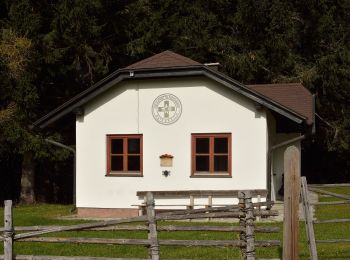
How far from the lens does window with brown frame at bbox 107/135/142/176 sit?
21.7 m

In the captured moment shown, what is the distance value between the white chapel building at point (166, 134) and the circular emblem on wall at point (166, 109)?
0.10 feet

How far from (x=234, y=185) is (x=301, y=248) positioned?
26.6 feet

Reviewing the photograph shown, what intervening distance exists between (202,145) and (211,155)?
494mm

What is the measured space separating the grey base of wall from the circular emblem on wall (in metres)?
3.04

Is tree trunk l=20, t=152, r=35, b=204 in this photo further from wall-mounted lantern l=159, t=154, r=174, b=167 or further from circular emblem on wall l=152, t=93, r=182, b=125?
wall-mounted lantern l=159, t=154, r=174, b=167

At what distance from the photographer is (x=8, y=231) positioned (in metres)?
9.45

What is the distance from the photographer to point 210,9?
3650 centimetres

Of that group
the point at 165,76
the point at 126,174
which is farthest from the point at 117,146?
the point at 165,76

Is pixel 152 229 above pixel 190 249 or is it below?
above

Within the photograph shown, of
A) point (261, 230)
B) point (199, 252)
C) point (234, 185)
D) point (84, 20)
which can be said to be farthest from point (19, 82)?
point (261, 230)

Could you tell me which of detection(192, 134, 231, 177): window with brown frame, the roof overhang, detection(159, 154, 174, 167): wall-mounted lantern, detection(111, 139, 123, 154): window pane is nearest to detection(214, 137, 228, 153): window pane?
detection(192, 134, 231, 177): window with brown frame

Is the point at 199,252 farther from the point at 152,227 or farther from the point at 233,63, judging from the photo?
the point at 233,63

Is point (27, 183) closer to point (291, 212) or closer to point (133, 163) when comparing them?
point (133, 163)

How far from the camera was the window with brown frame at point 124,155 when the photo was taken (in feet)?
71.2
